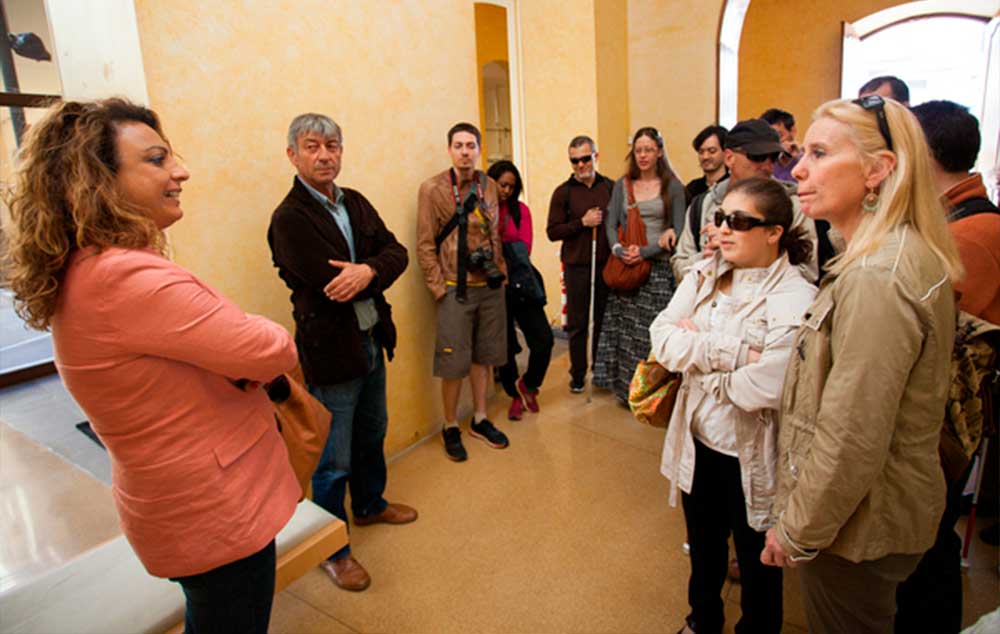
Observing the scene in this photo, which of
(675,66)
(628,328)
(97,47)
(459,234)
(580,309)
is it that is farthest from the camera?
(675,66)

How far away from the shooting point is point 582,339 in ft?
12.6

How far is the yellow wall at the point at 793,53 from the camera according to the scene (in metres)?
6.57

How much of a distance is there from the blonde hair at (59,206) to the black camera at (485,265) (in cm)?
198

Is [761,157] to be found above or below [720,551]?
above

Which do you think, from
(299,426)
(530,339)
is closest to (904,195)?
(299,426)

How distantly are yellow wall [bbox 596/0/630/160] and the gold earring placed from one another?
12.0 ft

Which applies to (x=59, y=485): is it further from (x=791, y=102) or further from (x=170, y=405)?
(x=791, y=102)

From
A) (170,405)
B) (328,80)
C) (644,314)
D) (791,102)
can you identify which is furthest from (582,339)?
(791,102)

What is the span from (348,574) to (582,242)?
2.41 m

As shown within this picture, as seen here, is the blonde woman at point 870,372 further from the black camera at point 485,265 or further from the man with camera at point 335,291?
the black camera at point 485,265

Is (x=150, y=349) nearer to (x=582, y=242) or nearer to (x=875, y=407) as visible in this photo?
(x=875, y=407)

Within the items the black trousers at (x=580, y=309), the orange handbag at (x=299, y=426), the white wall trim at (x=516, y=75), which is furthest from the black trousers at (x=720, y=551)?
the white wall trim at (x=516, y=75)

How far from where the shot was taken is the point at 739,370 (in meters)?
1.43

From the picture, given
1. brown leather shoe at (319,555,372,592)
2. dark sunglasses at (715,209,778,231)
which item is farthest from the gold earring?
brown leather shoe at (319,555,372,592)
